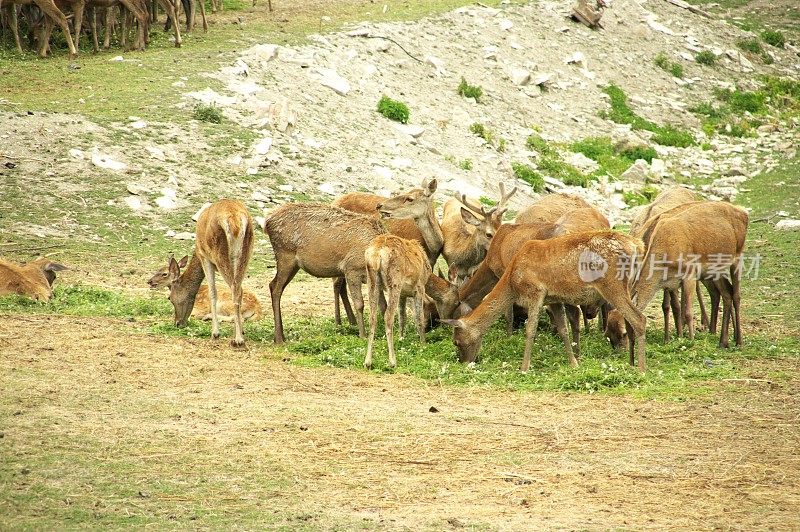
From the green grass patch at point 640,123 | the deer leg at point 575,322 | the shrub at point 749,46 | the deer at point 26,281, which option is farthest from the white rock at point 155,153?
the shrub at point 749,46

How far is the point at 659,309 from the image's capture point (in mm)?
15656

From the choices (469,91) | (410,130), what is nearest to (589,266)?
(410,130)

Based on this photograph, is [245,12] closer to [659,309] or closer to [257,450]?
[659,309]

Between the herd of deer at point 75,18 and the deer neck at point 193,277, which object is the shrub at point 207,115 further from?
the deer neck at point 193,277

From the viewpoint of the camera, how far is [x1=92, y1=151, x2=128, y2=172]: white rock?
62.1ft

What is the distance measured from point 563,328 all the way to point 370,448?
3.63m

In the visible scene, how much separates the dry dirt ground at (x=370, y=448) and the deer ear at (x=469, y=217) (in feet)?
10.7

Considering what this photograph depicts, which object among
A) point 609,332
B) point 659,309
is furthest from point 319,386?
point 659,309

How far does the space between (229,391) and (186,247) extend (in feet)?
22.6

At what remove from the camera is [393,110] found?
23297 millimetres

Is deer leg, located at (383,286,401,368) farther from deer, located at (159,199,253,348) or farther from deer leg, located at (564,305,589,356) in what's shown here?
deer leg, located at (564,305,589,356)

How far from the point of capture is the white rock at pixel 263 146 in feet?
66.7

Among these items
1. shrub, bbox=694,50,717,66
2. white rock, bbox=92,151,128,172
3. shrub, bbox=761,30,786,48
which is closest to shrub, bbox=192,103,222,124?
white rock, bbox=92,151,128,172

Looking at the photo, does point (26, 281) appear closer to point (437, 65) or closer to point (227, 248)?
point (227, 248)
